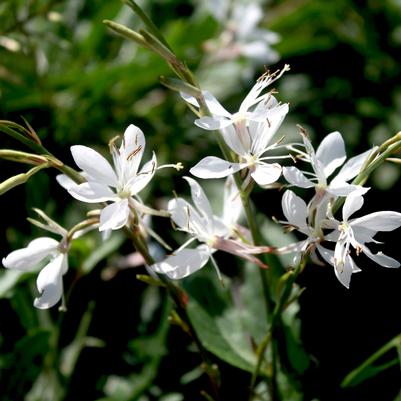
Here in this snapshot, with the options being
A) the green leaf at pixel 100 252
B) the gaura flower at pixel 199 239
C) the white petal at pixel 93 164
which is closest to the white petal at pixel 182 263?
the gaura flower at pixel 199 239

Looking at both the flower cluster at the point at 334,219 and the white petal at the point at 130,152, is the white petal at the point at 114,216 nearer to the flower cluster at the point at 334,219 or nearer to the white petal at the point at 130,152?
the white petal at the point at 130,152

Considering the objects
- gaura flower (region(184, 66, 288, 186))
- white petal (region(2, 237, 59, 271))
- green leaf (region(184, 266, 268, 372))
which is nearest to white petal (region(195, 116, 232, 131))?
gaura flower (region(184, 66, 288, 186))

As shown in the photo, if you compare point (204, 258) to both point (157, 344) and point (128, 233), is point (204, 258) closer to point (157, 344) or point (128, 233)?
point (128, 233)

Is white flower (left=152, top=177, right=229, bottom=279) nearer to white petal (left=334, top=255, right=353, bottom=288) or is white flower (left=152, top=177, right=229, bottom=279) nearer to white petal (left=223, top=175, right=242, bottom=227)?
white petal (left=223, top=175, right=242, bottom=227)

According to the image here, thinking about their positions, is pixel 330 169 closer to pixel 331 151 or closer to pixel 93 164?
pixel 331 151

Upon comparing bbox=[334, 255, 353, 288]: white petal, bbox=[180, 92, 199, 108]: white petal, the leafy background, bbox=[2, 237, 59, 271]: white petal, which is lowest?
the leafy background

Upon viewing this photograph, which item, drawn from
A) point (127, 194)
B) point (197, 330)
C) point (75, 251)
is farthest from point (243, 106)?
point (75, 251)

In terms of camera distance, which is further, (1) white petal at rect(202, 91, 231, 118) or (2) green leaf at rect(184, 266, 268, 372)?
(2) green leaf at rect(184, 266, 268, 372)
